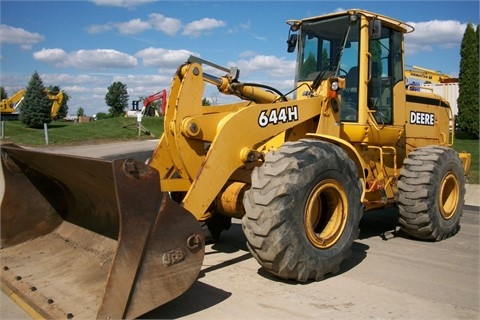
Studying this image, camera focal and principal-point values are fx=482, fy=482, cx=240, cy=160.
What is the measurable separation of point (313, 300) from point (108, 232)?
80.1 inches

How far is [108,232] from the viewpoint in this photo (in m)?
4.66

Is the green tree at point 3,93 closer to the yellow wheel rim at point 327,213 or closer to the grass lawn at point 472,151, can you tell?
the grass lawn at point 472,151

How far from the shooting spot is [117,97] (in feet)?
225

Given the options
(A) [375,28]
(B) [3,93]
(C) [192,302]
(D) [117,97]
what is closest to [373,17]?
(A) [375,28]

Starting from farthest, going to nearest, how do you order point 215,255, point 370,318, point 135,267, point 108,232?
point 215,255 → point 108,232 → point 370,318 → point 135,267

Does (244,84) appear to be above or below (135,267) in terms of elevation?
above

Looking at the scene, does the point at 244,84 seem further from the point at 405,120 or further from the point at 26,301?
the point at 26,301

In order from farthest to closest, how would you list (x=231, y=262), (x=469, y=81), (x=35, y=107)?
(x=35, y=107) → (x=469, y=81) → (x=231, y=262)

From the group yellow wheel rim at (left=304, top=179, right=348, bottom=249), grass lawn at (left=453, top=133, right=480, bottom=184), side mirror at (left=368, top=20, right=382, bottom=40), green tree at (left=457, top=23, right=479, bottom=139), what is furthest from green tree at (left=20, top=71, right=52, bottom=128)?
yellow wheel rim at (left=304, top=179, right=348, bottom=249)

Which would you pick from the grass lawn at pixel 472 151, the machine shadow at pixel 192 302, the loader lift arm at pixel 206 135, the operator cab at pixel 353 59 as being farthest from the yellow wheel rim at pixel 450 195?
the grass lawn at pixel 472 151

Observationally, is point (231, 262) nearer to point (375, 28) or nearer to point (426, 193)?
point (426, 193)

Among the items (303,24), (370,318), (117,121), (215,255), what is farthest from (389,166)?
(117,121)

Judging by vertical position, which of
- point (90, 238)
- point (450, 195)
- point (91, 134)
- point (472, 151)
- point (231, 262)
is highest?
point (91, 134)

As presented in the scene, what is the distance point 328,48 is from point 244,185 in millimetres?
2608
